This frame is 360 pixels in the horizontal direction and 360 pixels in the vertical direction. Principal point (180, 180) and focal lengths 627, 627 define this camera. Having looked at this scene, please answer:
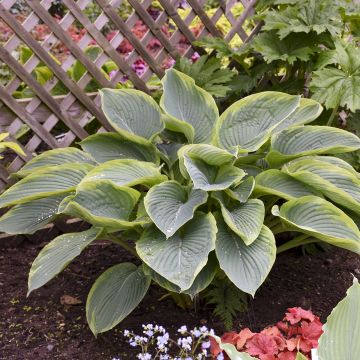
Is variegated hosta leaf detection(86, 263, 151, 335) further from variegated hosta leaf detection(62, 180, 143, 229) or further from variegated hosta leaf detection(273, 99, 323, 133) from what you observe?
variegated hosta leaf detection(273, 99, 323, 133)

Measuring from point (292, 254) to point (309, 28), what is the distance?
1109 millimetres

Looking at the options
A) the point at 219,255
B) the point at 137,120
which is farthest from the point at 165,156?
the point at 219,255

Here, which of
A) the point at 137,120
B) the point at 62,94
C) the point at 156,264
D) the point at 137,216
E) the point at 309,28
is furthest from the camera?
the point at 62,94

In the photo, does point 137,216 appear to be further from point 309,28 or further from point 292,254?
point 309,28

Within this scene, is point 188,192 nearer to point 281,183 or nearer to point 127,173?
point 127,173

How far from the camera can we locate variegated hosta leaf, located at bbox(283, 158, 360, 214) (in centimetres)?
239

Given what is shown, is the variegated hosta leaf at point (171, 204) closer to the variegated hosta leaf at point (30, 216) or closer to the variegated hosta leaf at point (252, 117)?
the variegated hosta leaf at point (252, 117)

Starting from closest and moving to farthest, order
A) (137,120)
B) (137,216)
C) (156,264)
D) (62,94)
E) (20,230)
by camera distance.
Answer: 1. (156,264)
2. (137,216)
3. (20,230)
4. (137,120)
5. (62,94)

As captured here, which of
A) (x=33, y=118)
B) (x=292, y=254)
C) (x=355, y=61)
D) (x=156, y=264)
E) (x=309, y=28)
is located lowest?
(x=292, y=254)

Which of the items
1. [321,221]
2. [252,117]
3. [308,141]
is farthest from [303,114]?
[321,221]

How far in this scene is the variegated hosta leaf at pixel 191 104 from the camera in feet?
8.85

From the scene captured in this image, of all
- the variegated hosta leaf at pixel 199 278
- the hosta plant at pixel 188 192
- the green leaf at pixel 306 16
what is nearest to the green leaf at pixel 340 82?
the green leaf at pixel 306 16

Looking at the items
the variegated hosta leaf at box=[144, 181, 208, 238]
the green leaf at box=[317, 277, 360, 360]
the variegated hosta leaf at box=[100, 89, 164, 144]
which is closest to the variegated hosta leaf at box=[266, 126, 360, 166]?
the variegated hosta leaf at box=[144, 181, 208, 238]

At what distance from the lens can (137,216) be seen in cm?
239
